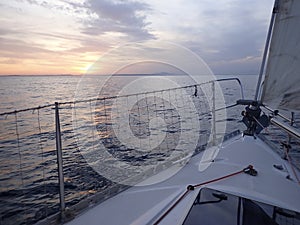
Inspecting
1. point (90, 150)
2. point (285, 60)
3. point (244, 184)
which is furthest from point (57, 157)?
point (90, 150)

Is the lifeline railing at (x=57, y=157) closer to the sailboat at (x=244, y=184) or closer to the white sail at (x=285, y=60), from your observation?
the sailboat at (x=244, y=184)

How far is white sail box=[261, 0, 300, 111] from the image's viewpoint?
230 cm

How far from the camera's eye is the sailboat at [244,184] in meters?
1.80

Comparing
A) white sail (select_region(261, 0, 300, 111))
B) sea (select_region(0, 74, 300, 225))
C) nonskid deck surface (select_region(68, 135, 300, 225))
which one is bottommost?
sea (select_region(0, 74, 300, 225))

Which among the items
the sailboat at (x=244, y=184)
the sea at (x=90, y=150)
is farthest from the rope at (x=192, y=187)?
the sea at (x=90, y=150)

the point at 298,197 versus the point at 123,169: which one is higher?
the point at 298,197

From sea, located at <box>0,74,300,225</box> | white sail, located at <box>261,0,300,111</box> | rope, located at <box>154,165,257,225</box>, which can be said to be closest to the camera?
rope, located at <box>154,165,257,225</box>

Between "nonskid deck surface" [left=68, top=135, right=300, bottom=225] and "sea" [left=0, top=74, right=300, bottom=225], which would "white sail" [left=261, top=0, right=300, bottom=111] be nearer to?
"nonskid deck surface" [left=68, top=135, right=300, bottom=225]

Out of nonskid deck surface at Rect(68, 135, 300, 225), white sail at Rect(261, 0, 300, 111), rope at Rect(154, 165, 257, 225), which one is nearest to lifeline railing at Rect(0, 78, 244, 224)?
nonskid deck surface at Rect(68, 135, 300, 225)

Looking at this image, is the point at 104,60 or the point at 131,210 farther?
the point at 104,60

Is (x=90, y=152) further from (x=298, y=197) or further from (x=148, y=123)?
(x=298, y=197)

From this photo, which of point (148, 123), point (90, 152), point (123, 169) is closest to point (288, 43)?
point (123, 169)

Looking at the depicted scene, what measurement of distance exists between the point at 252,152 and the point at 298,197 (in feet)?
3.93

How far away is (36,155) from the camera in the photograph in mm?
6727
